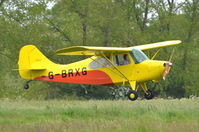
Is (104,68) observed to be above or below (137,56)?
below

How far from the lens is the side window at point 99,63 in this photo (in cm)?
2384

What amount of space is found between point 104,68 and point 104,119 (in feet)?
23.8

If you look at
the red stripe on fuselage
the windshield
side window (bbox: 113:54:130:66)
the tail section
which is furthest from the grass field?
the tail section

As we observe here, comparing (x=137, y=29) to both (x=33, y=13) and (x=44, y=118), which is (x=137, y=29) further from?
(x=44, y=118)

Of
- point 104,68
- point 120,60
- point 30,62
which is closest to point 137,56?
point 120,60

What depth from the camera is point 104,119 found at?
16844 mm

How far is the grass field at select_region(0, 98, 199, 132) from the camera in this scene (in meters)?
14.5

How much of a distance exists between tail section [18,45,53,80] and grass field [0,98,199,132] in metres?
5.63

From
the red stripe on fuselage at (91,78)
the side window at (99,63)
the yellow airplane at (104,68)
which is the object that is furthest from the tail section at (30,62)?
the side window at (99,63)

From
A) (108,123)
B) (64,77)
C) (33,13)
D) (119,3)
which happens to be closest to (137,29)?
(119,3)

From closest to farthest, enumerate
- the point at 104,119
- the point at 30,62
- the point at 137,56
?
the point at 104,119
the point at 137,56
the point at 30,62

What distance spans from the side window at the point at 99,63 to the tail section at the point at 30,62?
2.65 meters

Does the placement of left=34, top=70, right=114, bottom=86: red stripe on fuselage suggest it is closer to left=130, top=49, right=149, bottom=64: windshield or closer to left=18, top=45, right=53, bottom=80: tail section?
left=18, top=45, right=53, bottom=80: tail section

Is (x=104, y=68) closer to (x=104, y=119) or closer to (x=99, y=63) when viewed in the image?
(x=99, y=63)
